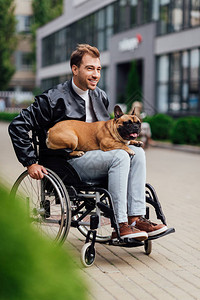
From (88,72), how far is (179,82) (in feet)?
80.7

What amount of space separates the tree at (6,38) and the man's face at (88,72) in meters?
65.9

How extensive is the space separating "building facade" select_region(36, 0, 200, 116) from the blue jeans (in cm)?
1877

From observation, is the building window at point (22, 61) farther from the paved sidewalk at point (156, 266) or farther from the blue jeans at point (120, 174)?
the blue jeans at point (120, 174)

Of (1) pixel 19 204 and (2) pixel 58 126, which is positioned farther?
(2) pixel 58 126

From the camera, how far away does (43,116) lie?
4289 millimetres

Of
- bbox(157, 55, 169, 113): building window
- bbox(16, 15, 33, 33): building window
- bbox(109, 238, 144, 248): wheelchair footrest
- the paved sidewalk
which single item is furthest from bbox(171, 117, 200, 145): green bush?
bbox(16, 15, 33, 33): building window

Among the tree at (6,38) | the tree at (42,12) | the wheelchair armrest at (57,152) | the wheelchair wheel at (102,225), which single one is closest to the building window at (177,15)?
the wheelchair wheel at (102,225)

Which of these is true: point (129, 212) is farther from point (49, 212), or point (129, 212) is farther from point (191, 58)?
point (191, 58)

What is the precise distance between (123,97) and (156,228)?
30429 mm

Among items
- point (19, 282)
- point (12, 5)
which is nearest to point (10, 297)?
point (19, 282)

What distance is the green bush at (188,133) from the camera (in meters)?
18.8

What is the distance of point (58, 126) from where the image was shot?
4203 millimetres

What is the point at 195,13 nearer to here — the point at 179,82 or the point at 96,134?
the point at 179,82

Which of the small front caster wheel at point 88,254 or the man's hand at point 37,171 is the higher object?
the man's hand at point 37,171
